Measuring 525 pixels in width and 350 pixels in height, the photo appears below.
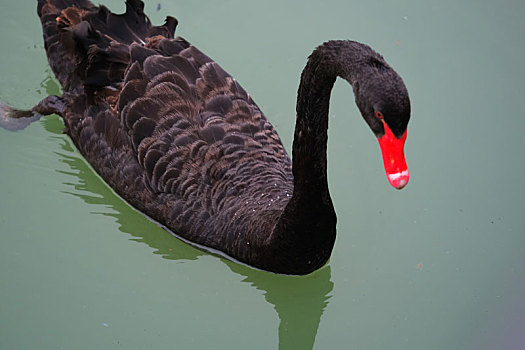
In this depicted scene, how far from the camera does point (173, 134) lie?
11.8 ft

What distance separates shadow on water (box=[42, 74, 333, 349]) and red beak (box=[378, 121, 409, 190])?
4.25ft

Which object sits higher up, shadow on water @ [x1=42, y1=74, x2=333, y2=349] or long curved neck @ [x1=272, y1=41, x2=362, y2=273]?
long curved neck @ [x1=272, y1=41, x2=362, y2=273]

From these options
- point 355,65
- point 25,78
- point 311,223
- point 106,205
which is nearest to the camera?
point 355,65

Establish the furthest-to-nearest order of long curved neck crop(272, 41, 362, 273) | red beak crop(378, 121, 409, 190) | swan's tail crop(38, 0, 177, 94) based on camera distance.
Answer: swan's tail crop(38, 0, 177, 94)
long curved neck crop(272, 41, 362, 273)
red beak crop(378, 121, 409, 190)

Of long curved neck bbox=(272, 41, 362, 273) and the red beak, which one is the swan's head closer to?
the red beak

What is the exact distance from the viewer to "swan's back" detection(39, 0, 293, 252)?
3562 mm

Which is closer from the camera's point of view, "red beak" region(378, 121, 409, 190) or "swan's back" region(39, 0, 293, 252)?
"red beak" region(378, 121, 409, 190)

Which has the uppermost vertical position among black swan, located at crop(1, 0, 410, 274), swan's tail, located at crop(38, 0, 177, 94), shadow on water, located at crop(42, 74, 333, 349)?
swan's tail, located at crop(38, 0, 177, 94)

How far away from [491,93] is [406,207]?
1.22 meters

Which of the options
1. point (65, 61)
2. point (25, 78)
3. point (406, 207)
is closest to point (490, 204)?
point (406, 207)

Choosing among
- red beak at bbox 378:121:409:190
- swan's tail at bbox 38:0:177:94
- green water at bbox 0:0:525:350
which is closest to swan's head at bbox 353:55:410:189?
red beak at bbox 378:121:409:190

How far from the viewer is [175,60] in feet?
12.4

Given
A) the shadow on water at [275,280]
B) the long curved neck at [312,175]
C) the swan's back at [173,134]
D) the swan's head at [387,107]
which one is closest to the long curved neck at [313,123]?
the long curved neck at [312,175]

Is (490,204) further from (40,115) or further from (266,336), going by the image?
(40,115)
